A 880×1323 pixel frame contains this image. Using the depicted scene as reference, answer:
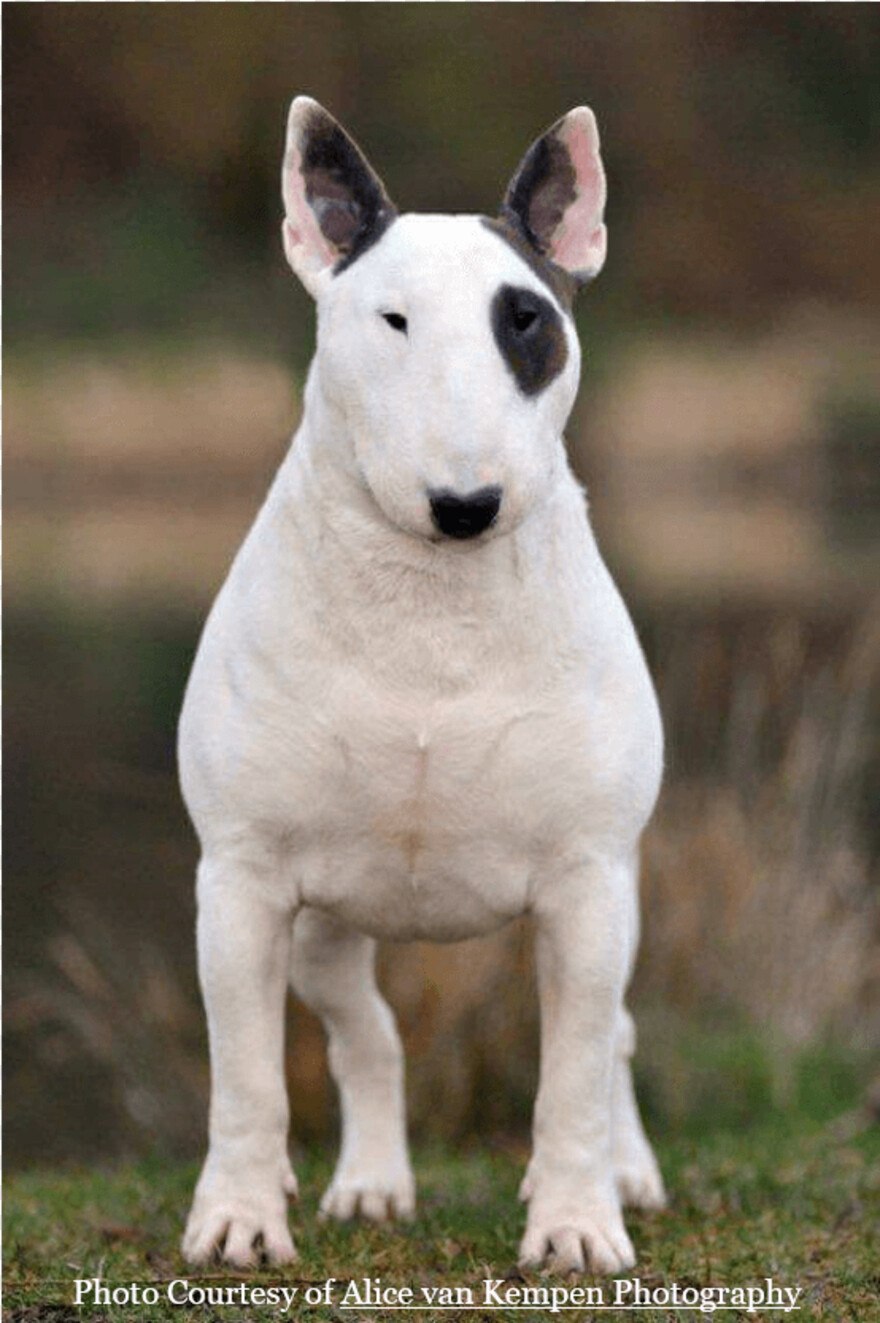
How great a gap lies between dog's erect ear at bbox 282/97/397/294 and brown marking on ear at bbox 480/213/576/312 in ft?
0.75

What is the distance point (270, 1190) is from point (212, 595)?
15.8m

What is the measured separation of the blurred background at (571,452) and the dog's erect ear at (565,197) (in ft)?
14.3

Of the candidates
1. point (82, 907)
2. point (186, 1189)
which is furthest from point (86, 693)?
point (186, 1189)

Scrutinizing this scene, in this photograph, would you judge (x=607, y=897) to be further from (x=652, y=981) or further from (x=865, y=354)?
(x=865, y=354)

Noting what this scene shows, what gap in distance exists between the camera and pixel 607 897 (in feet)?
18.3

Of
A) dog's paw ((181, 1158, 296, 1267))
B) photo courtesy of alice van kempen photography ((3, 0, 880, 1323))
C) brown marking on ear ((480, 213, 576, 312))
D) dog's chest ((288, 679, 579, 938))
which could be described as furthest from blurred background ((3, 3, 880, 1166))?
brown marking on ear ((480, 213, 576, 312))

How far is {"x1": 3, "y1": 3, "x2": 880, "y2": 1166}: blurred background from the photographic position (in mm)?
10055

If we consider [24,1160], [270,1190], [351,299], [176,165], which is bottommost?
[24,1160]

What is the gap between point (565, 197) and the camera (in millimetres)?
5414

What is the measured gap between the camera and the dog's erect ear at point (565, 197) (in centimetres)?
539

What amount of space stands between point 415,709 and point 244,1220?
47.8 inches

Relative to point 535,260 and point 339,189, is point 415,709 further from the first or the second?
point 339,189

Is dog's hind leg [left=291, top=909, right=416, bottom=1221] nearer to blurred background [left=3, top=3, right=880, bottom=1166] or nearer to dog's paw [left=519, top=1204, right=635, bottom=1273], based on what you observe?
dog's paw [left=519, top=1204, right=635, bottom=1273]

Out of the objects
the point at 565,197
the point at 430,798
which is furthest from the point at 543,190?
the point at 430,798
